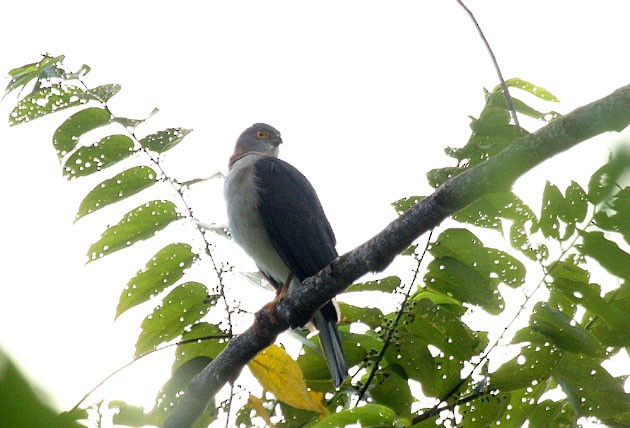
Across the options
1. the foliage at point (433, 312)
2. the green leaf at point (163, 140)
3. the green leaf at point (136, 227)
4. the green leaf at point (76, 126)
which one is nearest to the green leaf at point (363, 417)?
the foliage at point (433, 312)

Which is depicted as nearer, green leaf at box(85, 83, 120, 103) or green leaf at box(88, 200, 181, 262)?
green leaf at box(88, 200, 181, 262)

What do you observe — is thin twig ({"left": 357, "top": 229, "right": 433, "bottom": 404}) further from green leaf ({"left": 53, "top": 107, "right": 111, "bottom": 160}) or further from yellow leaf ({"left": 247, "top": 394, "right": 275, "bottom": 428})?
green leaf ({"left": 53, "top": 107, "right": 111, "bottom": 160})

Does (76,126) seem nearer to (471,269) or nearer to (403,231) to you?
(403,231)

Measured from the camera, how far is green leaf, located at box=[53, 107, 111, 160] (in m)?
3.59

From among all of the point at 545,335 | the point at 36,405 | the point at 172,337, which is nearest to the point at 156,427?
the point at 172,337

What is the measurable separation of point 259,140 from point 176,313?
3.95 meters

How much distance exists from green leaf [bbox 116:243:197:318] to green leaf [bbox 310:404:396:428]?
1404 mm

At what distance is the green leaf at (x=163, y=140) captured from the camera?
12.1 feet

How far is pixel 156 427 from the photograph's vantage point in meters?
3.05

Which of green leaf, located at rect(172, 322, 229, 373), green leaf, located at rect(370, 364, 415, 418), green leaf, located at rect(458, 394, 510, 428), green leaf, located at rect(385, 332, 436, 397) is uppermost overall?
green leaf, located at rect(172, 322, 229, 373)

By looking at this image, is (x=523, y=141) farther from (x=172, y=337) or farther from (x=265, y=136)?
(x=265, y=136)

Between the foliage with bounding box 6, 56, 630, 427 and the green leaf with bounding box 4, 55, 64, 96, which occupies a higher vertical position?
the green leaf with bounding box 4, 55, 64, 96

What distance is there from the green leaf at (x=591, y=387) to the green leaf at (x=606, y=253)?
64 centimetres

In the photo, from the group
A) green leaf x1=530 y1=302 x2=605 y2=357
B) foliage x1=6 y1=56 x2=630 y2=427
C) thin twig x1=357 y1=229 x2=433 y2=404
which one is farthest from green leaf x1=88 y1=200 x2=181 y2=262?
green leaf x1=530 y1=302 x2=605 y2=357
